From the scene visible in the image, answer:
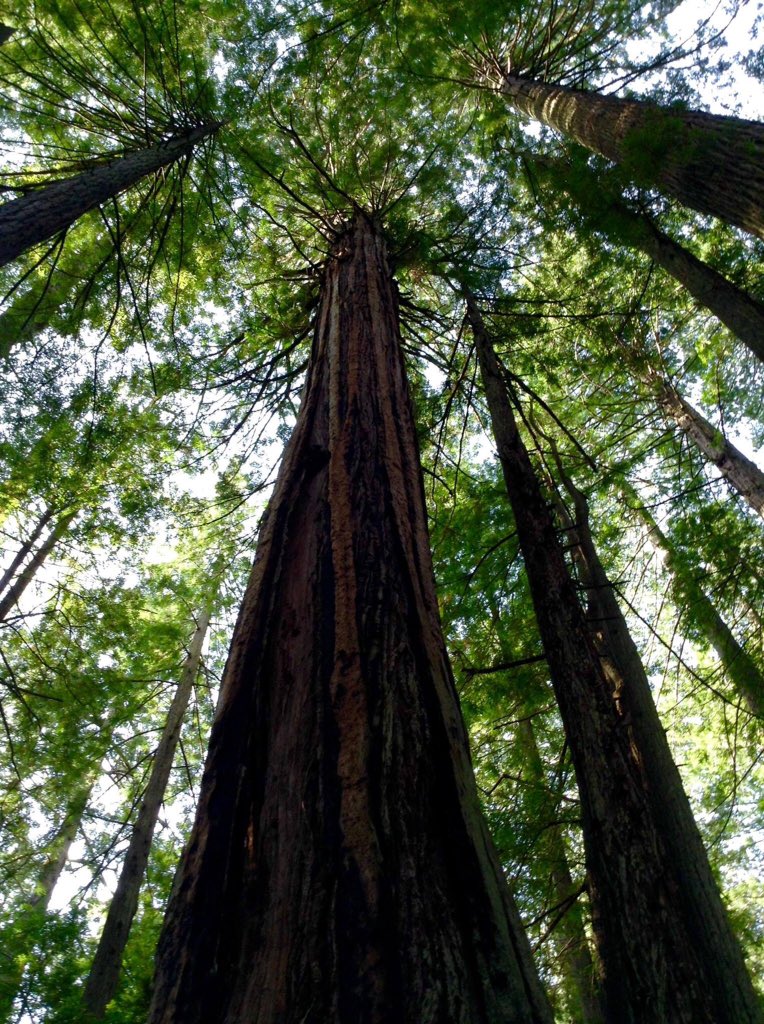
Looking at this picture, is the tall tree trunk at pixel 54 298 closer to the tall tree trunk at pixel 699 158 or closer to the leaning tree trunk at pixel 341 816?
the tall tree trunk at pixel 699 158

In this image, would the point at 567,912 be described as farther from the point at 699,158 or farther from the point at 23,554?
the point at 23,554

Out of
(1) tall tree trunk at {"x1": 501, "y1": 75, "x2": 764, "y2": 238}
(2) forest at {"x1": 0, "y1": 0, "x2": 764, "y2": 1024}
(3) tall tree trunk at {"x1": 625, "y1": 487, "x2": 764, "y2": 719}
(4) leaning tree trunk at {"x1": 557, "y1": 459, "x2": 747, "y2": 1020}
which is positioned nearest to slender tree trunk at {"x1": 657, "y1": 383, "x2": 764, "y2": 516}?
(2) forest at {"x1": 0, "y1": 0, "x2": 764, "y2": 1024}

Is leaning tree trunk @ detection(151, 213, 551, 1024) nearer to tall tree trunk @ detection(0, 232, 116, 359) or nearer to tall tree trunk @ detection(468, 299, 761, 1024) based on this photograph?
tall tree trunk @ detection(468, 299, 761, 1024)

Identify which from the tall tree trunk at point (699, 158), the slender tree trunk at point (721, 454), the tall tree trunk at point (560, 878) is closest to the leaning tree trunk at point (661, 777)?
the tall tree trunk at point (560, 878)

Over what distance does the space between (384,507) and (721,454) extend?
6867mm

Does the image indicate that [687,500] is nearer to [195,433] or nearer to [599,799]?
[599,799]

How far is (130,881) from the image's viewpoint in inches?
285

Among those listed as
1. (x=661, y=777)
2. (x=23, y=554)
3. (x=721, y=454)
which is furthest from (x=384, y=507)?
(x=23, y=554)

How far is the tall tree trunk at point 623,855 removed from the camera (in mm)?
2104

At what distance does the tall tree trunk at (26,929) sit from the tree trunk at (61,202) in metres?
6.71

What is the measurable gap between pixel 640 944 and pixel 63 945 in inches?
268

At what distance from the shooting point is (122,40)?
6629 mm

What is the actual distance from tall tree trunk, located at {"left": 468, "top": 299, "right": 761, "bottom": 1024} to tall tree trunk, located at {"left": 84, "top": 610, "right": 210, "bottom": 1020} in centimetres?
547

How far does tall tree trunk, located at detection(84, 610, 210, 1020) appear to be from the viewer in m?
6.40
